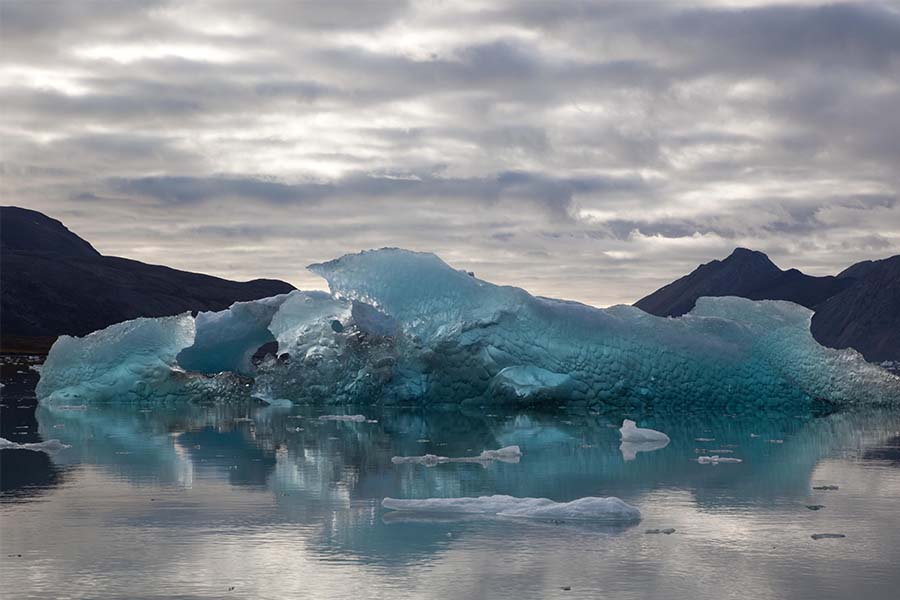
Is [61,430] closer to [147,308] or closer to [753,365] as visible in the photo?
[753,365]

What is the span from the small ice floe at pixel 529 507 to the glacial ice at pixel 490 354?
14.0m

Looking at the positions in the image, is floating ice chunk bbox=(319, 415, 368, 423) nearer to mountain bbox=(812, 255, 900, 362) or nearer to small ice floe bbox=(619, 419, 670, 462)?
small ice floe bbox=(619, 419, 670, 462)

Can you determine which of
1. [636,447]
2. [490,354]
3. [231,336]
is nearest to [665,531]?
[636,447]

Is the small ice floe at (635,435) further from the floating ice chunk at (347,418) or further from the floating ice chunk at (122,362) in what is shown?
the floating ice chunk at (122,362)

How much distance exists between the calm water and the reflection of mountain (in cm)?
4

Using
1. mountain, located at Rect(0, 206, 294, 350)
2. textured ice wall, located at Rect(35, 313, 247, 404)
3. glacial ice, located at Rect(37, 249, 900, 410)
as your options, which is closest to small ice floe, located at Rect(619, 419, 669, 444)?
glacial ice, located at Rect(37, 249, 900, 410)

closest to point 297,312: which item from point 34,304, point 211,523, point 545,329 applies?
point 545,329

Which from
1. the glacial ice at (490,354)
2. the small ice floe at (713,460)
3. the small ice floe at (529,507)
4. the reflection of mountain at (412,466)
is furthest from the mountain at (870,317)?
the small ice floe at (529,507)

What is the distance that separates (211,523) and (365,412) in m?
15.4

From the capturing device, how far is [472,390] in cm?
2508

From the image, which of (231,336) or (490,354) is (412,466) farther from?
(231,336)

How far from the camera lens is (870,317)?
184 meters

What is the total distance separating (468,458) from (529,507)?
451cm

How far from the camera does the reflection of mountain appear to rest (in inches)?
378
